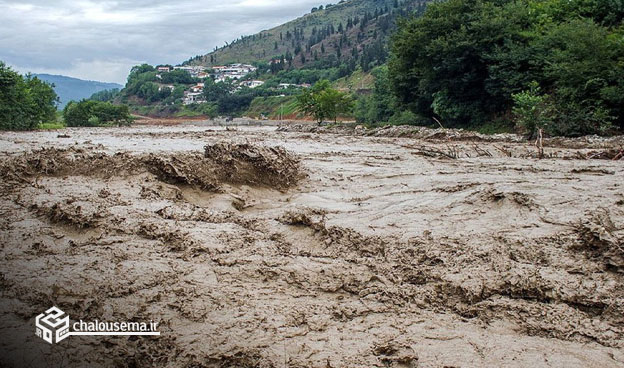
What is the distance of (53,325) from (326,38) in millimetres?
131981

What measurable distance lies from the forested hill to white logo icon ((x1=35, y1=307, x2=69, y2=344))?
262 feet

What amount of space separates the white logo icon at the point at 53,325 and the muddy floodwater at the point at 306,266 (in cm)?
8

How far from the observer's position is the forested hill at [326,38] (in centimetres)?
10600

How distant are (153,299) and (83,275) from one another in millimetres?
891

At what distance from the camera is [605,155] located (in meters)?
10.5

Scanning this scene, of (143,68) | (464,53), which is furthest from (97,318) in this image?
A: (143,68)

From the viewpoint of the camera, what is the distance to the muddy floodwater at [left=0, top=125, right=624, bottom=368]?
3102mm

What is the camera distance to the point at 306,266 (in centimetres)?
446

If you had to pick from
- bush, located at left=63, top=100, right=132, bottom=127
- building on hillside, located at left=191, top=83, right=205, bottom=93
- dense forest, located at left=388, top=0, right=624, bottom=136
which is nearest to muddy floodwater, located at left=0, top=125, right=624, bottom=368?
dense forest, located at left=388, top=0, right=624, bottom=136

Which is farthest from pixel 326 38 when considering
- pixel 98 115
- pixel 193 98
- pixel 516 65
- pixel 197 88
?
pixel 516 65

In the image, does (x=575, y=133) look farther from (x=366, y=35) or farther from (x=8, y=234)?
(x=366, y=35)

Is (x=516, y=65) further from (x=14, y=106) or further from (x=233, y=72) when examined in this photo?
(x=233, y=72)

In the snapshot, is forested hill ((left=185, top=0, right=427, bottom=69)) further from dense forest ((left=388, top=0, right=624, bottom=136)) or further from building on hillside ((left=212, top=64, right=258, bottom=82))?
dense forest ((left=388, top=0, right=624, bottom=136))

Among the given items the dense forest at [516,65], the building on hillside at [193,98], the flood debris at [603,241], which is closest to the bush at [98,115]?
the dense forest at [516,65]
